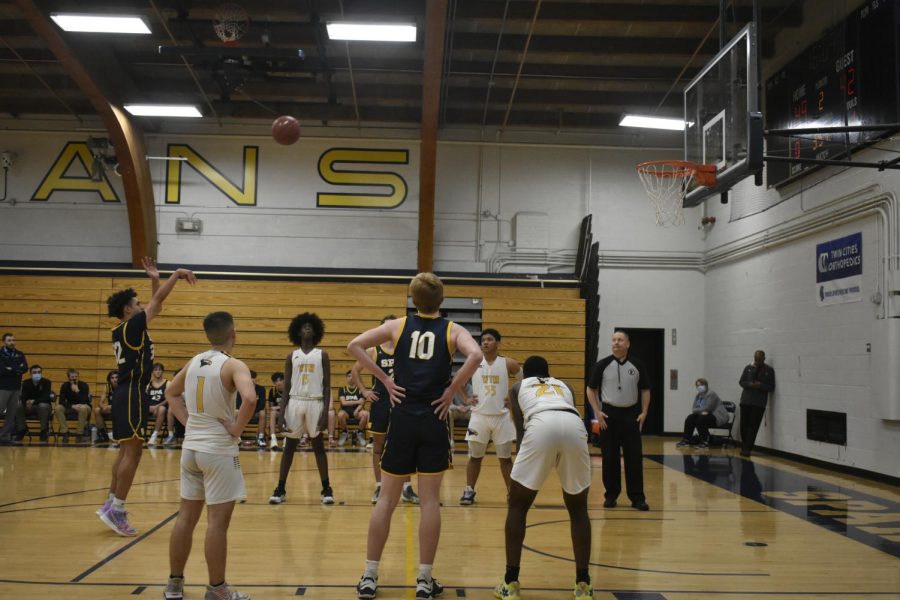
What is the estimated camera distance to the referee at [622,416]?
8.20 metres

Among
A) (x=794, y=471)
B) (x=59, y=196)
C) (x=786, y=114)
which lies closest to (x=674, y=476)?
(x=794, y=471)

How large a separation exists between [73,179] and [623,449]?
13301mm

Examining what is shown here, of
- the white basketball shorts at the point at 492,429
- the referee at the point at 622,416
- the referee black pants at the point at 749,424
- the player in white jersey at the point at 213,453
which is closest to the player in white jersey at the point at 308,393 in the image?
the white basketball shorts at the point at 492,429

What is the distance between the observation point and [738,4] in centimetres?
1262

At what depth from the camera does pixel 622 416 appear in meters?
8.25

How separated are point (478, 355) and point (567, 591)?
5.32 ft

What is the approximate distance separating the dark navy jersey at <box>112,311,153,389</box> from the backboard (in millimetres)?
5240

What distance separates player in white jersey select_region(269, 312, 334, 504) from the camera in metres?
8.16

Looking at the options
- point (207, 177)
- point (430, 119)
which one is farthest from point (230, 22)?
point (207, 177)

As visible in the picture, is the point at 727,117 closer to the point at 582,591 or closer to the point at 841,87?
the point at 841,87

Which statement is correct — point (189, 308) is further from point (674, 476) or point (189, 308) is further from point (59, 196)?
point (674, 476)

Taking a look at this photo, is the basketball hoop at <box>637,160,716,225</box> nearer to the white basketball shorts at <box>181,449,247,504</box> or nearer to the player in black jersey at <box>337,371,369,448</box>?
the player in black jersey at <box>337,371,369,448</box>

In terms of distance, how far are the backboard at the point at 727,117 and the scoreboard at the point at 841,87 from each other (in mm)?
2189

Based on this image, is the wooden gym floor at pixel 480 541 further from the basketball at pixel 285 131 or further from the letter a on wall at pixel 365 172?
the letter a on wall at pixel 365 172
